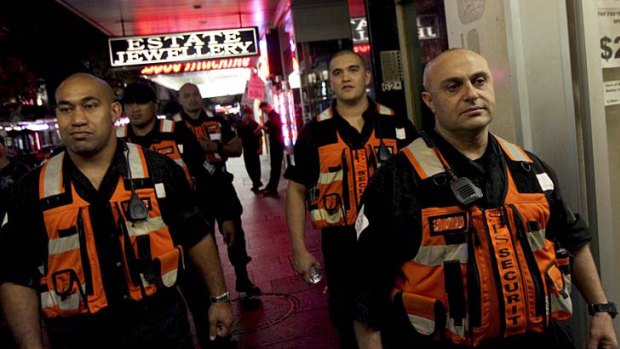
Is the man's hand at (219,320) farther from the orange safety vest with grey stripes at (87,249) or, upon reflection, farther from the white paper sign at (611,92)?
the white paper sign at (611,92)

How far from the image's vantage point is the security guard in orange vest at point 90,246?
7.66 feet

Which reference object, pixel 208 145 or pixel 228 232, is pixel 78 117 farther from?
pixel 208 145

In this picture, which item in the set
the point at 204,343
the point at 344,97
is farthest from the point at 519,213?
the point at 204,343

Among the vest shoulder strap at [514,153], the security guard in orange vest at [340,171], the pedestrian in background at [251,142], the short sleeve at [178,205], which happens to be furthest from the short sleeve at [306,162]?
the pedestrian in background at [251,142]

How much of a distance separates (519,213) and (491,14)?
5.15 ft

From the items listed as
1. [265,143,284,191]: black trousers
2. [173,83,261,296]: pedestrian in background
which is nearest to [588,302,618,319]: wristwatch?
[173,83,261,296]: pedestrian in background

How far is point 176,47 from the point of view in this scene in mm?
8641

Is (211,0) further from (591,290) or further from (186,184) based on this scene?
(591,290)

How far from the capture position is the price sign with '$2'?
275cm

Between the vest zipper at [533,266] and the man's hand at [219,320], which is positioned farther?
the man's hand at [219,320]

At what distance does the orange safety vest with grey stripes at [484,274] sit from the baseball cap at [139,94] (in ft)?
10.1

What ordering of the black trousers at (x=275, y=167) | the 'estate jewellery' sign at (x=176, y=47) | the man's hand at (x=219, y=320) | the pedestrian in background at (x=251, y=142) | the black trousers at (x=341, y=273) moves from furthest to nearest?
Answer: the pedestrian in background at (x=251, y=142) < the black trousers at (x=275, y=167) < the 'estate jewellery' sign at (x=176, y=47) < the black trousers at (x=341, y=273) < the man's hand at (x=219, y=320)

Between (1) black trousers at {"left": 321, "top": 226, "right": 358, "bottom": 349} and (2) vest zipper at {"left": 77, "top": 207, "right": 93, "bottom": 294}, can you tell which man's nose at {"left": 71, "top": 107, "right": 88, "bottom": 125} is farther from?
(1) black trousers at {"left": 321, "top": 226, "right": 358, "bottom": 349}

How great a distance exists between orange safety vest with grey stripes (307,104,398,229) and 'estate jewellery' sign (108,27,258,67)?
5.81 metres
